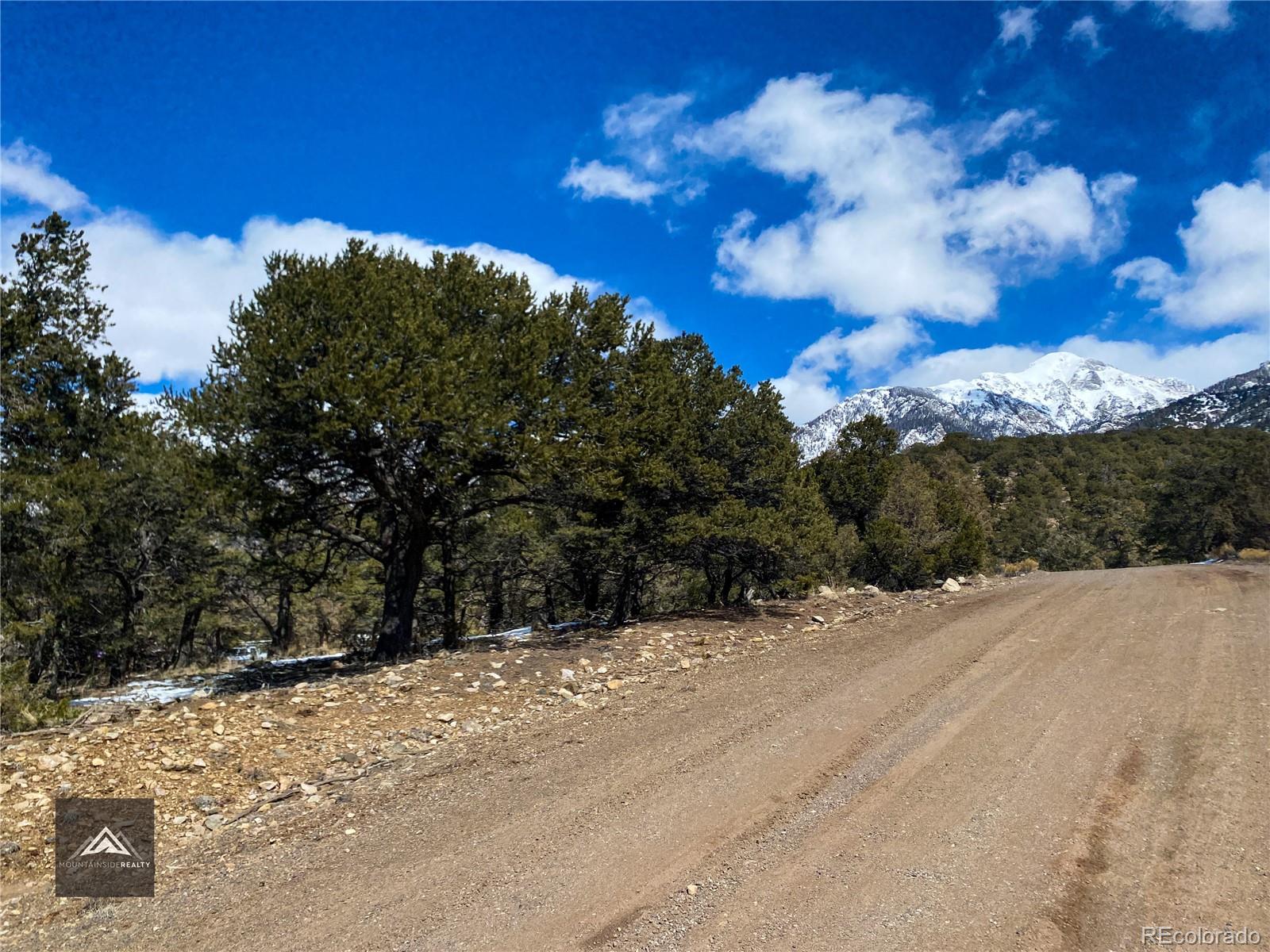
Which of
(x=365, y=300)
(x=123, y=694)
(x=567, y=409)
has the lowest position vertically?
(x=123, y=694)

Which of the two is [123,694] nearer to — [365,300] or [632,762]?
[365,300]

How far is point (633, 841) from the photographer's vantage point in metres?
5.07

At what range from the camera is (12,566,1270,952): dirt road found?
400 cm

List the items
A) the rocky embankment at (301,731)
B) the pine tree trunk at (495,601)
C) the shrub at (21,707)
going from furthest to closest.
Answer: the pine tree trunk at (495,601) < the shrub at (21,707) < the rocky embankment at (301,731)

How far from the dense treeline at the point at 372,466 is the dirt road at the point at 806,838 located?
19.4 feet

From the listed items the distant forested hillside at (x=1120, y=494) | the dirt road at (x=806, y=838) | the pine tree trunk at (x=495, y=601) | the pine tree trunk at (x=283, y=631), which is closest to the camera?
the dirt road at (x=806, y=838)

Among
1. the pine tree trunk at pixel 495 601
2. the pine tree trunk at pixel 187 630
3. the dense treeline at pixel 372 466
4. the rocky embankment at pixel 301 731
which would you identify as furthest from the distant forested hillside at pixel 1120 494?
the pine tree trunk at pixel 187 630

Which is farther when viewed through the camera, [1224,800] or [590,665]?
[590,665]

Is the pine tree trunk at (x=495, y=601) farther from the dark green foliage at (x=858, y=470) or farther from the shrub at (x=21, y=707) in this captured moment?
the dark green foliage at (x=858, y=470)

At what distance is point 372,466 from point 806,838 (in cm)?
970

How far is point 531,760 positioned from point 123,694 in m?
9.38

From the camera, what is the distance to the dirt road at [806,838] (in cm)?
400

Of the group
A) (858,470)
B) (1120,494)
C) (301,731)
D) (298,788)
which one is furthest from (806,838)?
(1120,494)

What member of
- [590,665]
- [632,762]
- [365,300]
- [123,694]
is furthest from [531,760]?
[123,694]
